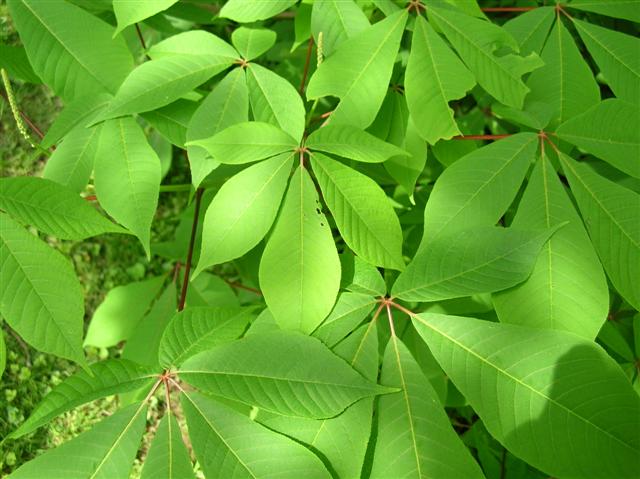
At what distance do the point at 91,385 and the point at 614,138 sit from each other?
101 cm

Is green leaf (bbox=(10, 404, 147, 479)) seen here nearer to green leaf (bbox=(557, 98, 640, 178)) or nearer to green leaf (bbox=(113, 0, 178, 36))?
green leaf (bbox=(113, 0, 178, 36))

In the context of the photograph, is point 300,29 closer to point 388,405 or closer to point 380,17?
point 380,17

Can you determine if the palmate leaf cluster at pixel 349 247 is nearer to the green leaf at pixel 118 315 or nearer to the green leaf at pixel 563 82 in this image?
the green leaf at pixel 563 82

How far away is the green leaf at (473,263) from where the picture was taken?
91 cm

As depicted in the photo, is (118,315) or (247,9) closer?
(247,9)

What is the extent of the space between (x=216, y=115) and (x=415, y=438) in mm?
711

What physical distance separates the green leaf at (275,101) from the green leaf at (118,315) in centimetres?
95

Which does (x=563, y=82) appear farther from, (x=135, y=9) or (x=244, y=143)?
(x=135, y=9)

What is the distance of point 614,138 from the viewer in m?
1.01

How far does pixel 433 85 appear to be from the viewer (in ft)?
3.43

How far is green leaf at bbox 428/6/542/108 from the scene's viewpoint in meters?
1.05

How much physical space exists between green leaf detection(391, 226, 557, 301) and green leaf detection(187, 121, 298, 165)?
1.08ft

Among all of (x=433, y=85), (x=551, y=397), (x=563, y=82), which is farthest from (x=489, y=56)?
(x=551, y=397)

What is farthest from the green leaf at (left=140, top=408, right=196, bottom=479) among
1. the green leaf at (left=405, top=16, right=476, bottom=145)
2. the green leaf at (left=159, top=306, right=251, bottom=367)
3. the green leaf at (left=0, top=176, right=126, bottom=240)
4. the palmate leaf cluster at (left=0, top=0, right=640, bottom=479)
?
the green leaf at (left=405, top=16, right=476, bottom=145)
